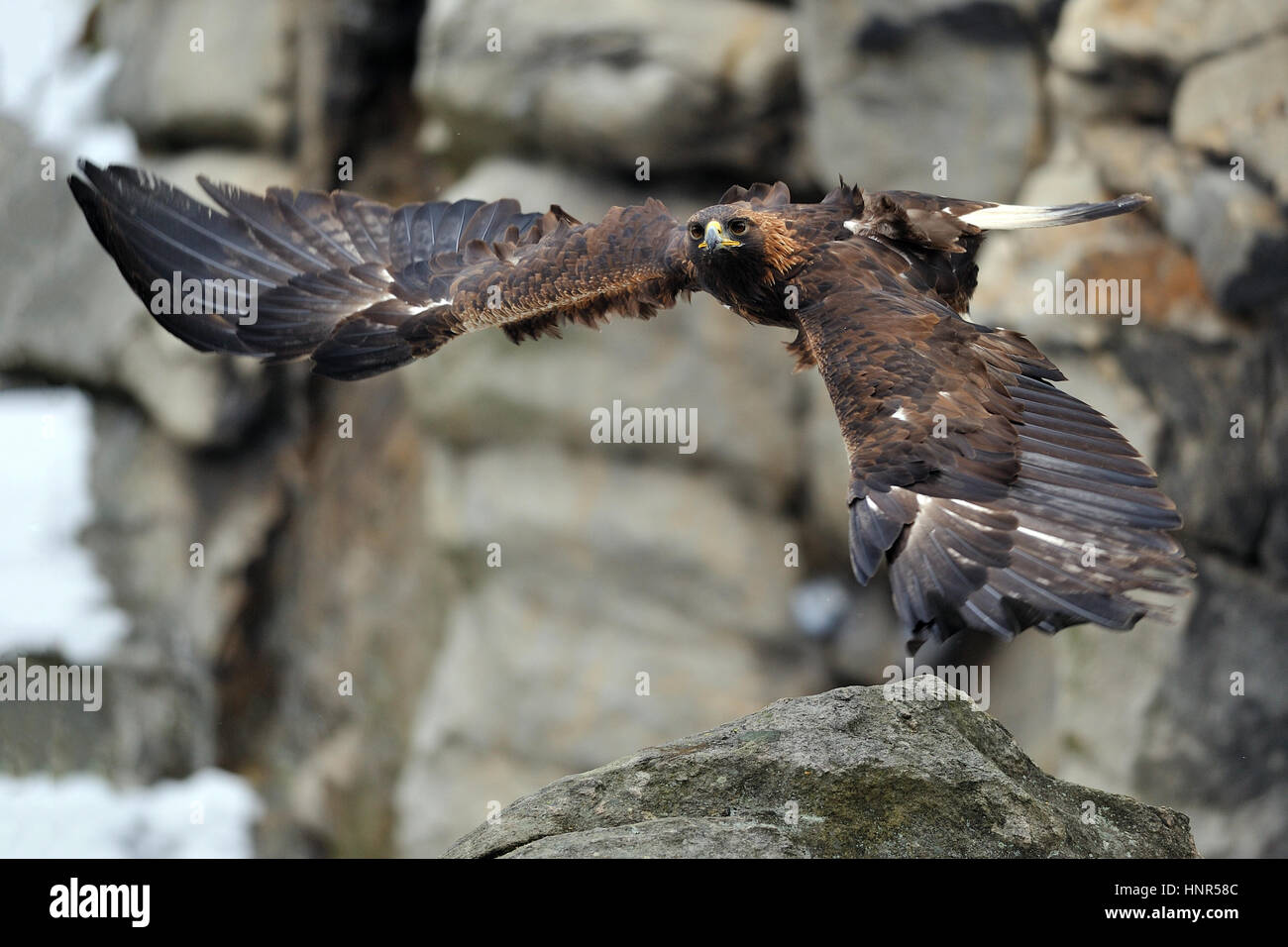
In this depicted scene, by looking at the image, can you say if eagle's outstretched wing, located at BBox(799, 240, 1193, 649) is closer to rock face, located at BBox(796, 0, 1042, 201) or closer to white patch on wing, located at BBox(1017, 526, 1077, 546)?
white patch on wing, located at BBox(1017, 526, 1077, 546)

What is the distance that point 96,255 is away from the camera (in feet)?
49.3

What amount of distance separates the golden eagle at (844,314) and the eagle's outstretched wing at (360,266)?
0.03 feet

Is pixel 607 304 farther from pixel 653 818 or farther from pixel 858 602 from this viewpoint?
pixel 858 602

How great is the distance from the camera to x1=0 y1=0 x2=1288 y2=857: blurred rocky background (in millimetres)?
10672

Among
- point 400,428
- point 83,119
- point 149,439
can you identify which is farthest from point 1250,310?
point 83,119

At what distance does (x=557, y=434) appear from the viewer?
13281 millimetres

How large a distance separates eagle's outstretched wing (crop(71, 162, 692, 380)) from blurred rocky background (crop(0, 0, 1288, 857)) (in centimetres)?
493

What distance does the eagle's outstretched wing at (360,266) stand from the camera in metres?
6.59
